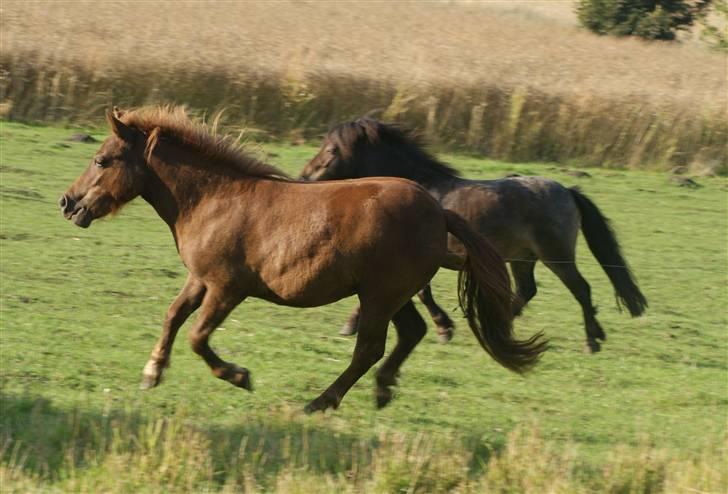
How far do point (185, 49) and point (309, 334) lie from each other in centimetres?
1295

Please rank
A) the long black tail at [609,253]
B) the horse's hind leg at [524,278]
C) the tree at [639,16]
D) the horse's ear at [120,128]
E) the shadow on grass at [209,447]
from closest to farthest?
the shadow on grass at [209,447], the horse's ear at [120,128], the long black tail at [609,253], the horse's hind leg at [524,278], the tree at [639,16]

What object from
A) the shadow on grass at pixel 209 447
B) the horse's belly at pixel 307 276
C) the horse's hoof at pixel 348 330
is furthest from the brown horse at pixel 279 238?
the horse's hoof at pixel 348 330

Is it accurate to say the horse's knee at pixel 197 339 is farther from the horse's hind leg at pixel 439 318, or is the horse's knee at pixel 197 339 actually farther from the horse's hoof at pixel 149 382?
the horse's hind leg at pixel 439 318

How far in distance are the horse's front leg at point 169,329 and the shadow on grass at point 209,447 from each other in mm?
323

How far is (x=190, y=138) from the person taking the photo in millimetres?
6984

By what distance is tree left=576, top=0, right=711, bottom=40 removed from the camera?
33656 millimetres

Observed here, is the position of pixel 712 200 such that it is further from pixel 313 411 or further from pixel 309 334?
pixel 313 411

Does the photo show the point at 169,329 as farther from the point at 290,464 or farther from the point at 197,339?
the point at 290,464

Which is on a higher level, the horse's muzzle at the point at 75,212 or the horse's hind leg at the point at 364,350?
the horse's muzzle at the point at 75,212

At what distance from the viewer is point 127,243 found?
12.5 meters

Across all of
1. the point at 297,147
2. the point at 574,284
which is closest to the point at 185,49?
the point at 297,147

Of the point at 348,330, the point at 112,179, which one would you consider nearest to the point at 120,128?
the point at 112,179

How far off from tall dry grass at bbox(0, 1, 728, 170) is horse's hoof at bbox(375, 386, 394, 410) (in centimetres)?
1318

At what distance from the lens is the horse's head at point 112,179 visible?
22.6ft
